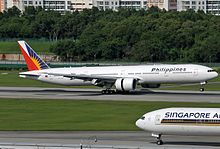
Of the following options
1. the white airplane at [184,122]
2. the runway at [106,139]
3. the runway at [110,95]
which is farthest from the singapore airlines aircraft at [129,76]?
the white airplane at [184,122]

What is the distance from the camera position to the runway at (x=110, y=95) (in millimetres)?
115812

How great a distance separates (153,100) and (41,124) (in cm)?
2718

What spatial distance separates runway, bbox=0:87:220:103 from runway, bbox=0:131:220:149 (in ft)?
106

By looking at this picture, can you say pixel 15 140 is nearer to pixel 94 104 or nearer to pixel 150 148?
pixel 150 148

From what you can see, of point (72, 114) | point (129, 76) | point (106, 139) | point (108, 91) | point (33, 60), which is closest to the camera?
point (106, 139)

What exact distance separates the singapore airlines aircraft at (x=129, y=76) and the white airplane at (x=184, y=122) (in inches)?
1957

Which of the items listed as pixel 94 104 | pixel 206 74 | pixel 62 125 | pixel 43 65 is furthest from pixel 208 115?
pixel 43 65

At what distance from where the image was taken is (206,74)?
411 ft

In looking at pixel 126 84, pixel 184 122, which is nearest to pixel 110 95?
pixel 126 84

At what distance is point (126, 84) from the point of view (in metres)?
123

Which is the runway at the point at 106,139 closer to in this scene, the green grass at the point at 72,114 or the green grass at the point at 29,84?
the green grass at the point at 72,114

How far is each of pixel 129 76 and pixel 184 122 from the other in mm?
53915

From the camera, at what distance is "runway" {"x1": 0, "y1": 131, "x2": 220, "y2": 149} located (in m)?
72.8

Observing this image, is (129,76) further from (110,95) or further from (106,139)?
(106,139)
